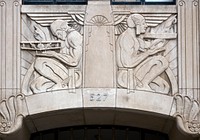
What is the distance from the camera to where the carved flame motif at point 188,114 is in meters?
17.9

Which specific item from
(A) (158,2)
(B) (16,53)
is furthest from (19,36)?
(A) (158,2)

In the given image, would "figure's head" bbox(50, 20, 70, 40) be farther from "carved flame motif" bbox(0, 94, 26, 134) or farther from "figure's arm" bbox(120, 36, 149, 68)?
"carved flame motif" bbox(0, 94, 26, 134)

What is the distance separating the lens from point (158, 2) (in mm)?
18719

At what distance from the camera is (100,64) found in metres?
18.1

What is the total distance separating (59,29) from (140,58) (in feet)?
6.02

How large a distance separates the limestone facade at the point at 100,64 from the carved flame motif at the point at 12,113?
0.02 m

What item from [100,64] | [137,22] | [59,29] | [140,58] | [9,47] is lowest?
[100,64]

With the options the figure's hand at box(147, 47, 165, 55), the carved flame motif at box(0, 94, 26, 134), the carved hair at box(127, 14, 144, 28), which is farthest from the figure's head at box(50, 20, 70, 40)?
the figure's hand at box(147, 47, 165, 55)

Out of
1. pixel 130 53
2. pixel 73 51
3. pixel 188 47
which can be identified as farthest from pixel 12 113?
pixel 188 47

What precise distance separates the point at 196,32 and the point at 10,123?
438 cm

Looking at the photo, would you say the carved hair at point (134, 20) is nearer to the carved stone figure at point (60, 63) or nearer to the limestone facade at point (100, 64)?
the limestone facade at point (100, 64)

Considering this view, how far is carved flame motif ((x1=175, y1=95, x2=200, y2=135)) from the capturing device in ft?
58.6

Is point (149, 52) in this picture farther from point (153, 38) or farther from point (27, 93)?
point (27, 93)

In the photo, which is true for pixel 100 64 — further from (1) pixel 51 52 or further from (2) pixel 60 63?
(1) pixel 51 52
